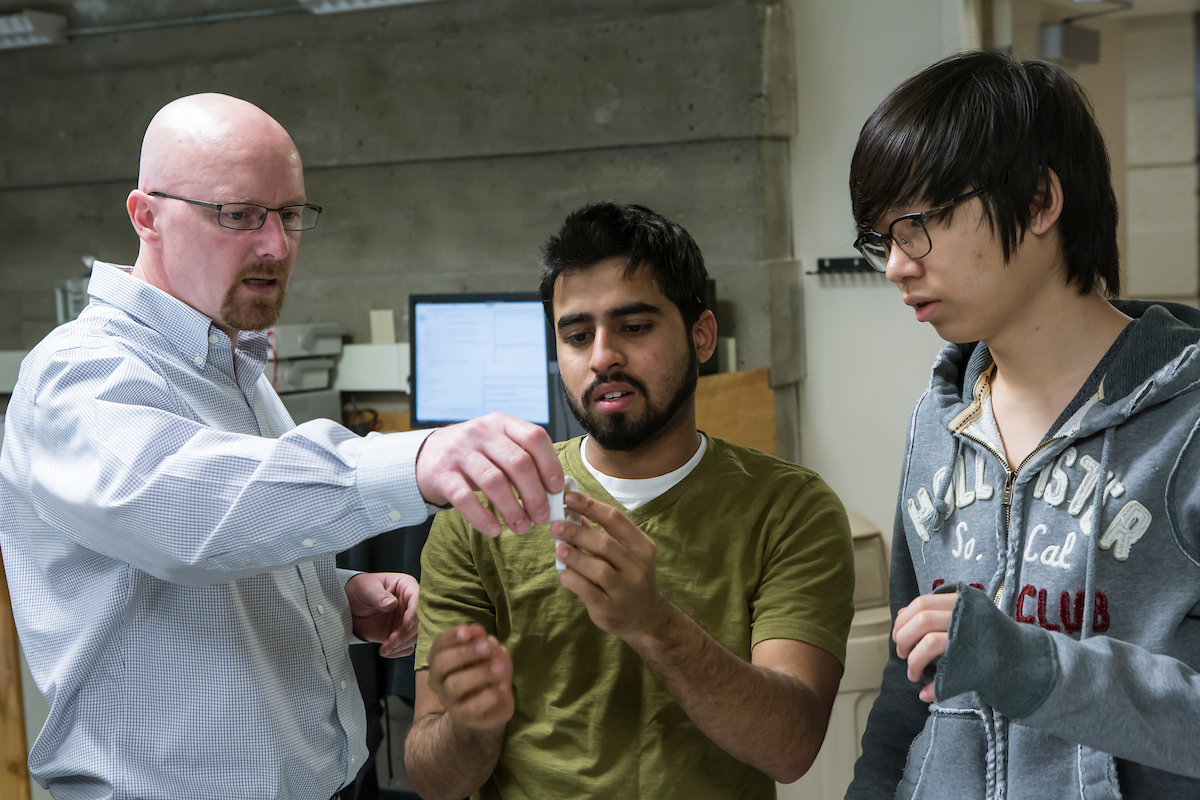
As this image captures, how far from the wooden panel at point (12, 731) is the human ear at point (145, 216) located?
21.9 inches

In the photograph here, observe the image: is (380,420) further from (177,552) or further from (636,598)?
(177,552)

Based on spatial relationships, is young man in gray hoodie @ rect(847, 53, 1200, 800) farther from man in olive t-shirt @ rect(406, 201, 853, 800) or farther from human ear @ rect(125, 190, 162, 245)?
human ear @ rect(125, 190, 162, 245)

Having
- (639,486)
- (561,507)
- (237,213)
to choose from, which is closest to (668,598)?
(639,486)

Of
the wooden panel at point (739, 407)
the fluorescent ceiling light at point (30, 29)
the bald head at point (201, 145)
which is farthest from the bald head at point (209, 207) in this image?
the fluorescent ceiling light at point (30, 29)

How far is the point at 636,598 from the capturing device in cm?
113

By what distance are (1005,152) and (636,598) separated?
61cm

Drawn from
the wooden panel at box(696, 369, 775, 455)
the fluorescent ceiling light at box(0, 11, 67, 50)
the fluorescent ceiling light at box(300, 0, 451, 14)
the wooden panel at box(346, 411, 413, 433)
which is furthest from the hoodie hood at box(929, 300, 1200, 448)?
the fluorescent ceiling light at box(0, 11, 67, 50)

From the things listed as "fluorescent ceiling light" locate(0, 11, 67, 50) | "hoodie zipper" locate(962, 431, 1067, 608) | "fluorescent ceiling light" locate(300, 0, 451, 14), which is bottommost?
"hoodie zipper" locate(962, 431, 1067, 608)

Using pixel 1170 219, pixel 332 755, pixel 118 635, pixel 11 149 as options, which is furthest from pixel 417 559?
pixel 1170 219

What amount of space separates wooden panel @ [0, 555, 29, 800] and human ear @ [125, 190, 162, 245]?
555 mm

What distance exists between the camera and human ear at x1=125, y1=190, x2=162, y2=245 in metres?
1.24

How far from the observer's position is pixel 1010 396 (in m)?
1.08

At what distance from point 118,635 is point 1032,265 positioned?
104 centimetres

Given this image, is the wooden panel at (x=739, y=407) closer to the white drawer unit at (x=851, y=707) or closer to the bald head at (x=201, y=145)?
the white drawer unit at (x=851, y=707)
